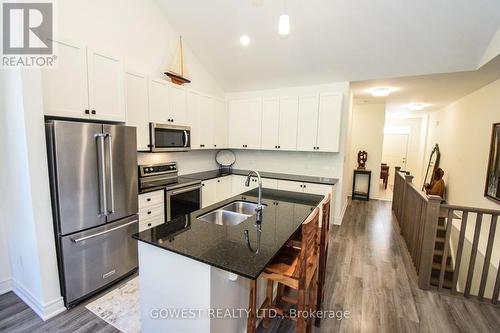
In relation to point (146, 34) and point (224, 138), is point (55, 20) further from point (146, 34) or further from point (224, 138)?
point (224, 138)

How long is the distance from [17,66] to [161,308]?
2.22 meters

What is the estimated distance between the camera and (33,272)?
207cm

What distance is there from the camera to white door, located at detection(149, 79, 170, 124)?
10.8 feet

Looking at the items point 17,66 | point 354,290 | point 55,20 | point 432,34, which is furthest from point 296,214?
point 55,20

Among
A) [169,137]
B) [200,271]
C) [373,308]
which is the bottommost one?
[373,308]

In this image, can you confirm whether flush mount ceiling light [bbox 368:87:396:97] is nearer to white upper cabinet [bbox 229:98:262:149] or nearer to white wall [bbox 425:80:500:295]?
white wall [bbox 425:80:500:295]

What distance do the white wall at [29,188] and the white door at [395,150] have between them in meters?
11.1

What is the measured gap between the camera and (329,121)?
4.11 metres

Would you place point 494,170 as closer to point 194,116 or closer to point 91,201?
point 194,116

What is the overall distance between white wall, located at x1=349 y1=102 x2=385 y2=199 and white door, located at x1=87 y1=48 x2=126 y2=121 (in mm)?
5670

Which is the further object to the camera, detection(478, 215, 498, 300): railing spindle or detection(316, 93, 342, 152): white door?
detection(316, 93, 342, 152): white door

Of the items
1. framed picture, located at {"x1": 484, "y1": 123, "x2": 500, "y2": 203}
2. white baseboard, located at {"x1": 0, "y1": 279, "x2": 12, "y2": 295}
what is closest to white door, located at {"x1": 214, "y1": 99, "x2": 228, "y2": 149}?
white baseboard, located at {"x1": 0, "y1": 279, "x2": 12, "y2": 295}

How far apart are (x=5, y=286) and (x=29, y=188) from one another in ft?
4.30

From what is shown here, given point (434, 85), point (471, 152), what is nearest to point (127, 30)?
point (434, 85)
